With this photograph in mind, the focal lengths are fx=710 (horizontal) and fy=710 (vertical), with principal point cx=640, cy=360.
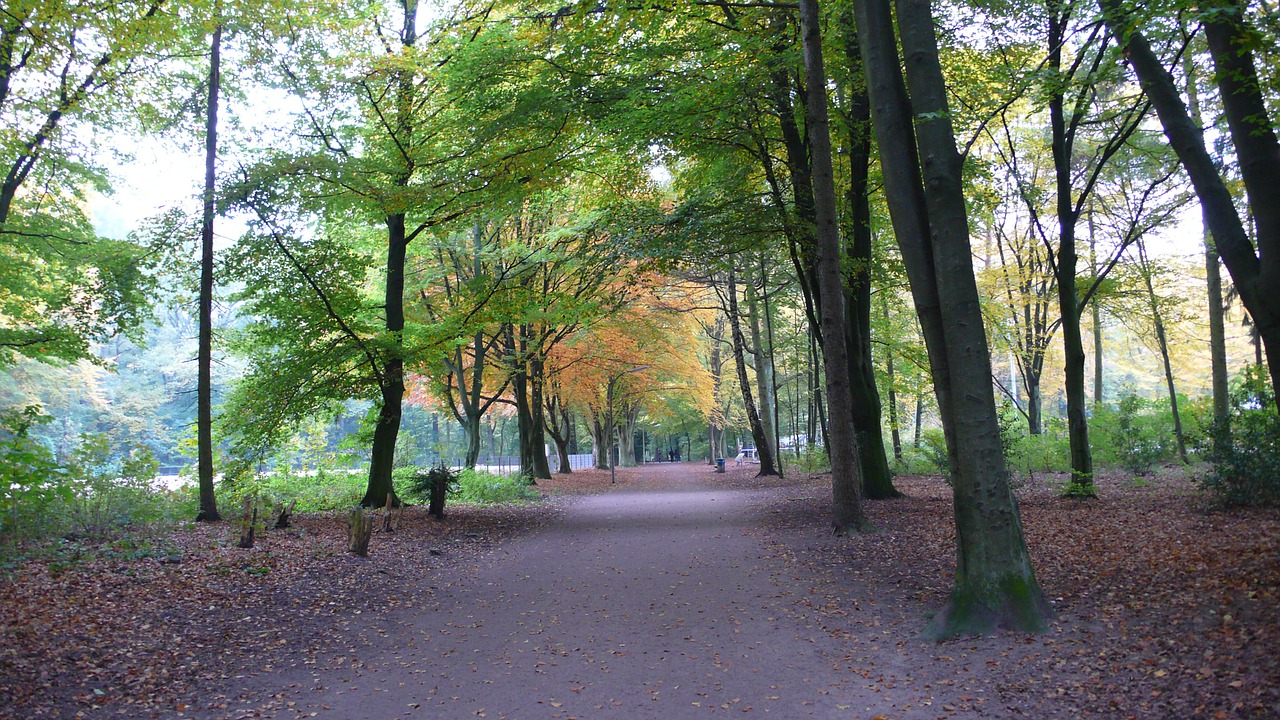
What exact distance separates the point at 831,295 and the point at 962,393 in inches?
182

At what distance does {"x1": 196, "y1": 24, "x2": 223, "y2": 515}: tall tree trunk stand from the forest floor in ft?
5.40

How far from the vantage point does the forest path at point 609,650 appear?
4.82 meters

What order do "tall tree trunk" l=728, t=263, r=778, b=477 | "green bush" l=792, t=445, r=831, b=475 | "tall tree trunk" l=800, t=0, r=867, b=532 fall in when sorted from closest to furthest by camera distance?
"tall tree trunk" l=800, t=0, r=867, b=532 → "tall tree trunk" l=728, t=263, r=778, b=477 → "green bush" l=792, t=445, r=831, b=475

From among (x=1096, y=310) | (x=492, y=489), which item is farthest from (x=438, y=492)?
(x=1096, y=310)

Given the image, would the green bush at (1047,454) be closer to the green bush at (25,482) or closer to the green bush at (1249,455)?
the green bush at (1249,455)

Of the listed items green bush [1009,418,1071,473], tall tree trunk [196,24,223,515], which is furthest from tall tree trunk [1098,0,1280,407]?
green bush [1009,418,1071,473]

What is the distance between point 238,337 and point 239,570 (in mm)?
7741

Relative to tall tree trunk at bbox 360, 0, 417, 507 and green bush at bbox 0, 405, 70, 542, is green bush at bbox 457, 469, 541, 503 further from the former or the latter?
green bush at bbox 0, 405, 70, 542

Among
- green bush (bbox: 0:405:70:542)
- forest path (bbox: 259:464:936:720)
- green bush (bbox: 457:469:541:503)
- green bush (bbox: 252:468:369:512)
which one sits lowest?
forest path (bbox: 259:464:936:720)

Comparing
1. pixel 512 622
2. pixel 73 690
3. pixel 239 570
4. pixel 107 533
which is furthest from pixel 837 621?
pixel 107 533

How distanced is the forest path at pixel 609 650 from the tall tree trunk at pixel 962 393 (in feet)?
4.11

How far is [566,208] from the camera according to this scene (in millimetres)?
21672

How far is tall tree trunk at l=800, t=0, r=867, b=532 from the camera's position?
966cm

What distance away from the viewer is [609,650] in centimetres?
608
